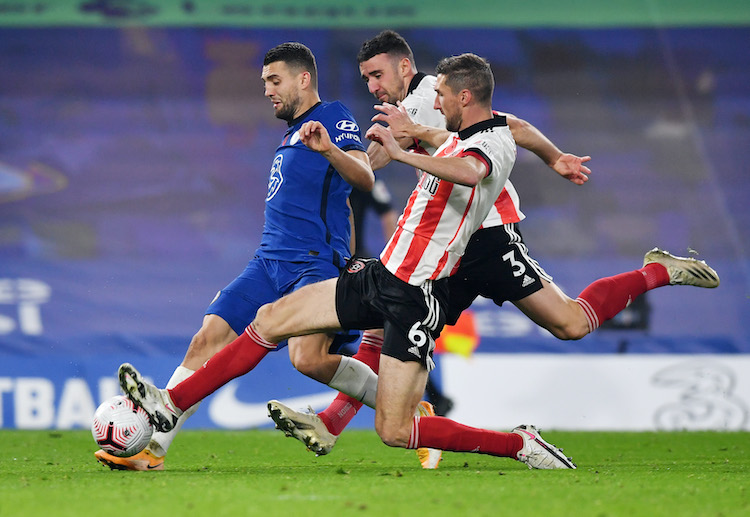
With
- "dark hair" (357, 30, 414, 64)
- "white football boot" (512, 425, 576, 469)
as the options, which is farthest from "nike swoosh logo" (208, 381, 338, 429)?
"white football boot" (512, 425, 576, 469)

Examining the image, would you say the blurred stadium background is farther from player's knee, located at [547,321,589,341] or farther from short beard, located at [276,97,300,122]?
short beard, located at [276,97,300,122]

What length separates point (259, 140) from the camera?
11211 millimetres

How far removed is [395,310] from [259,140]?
6.88 meters

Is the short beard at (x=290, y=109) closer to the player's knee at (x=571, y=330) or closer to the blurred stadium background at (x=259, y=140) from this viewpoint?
the player's knee at (x=571, y=330)

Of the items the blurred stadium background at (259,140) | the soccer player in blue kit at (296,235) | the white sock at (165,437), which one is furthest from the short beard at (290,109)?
the blurred stadium background at (259,140)

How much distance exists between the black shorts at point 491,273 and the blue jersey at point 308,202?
661 millimetres

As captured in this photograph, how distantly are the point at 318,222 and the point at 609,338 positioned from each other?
5.35 m

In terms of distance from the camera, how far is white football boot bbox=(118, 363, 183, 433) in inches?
179

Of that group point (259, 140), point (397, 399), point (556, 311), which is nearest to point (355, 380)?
point (397, 399)

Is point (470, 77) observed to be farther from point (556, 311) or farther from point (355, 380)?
point (355, 380)

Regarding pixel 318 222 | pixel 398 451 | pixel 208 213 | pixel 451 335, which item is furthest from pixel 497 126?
pixel 208 213

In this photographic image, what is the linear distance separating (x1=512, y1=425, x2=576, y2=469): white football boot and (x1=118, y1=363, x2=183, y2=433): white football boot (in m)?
1.69

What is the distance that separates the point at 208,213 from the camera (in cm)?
1102

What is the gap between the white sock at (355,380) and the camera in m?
5.23
